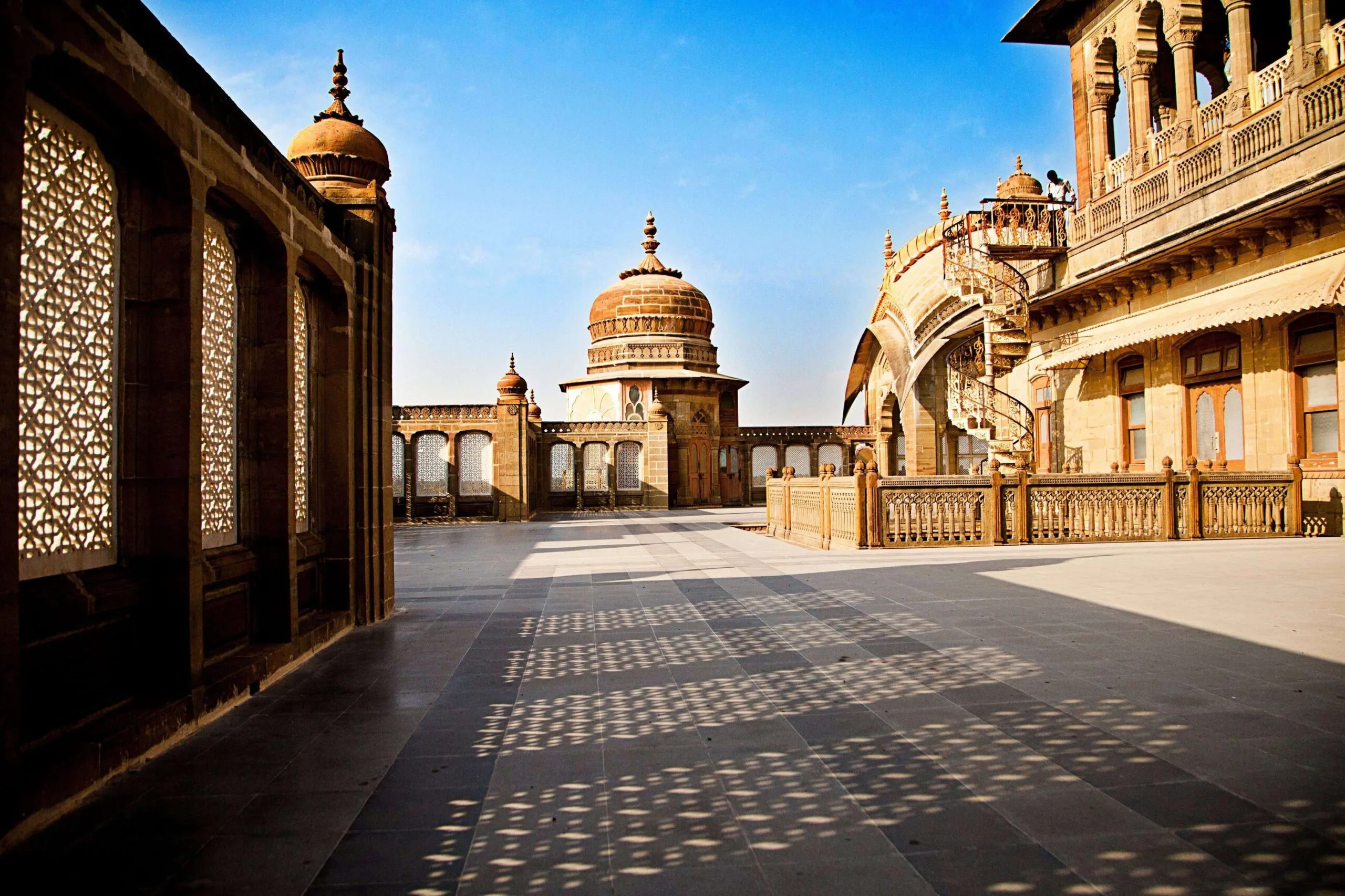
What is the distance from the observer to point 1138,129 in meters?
17.4

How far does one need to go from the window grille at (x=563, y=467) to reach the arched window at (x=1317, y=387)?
2323cm

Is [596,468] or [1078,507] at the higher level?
[596,468]

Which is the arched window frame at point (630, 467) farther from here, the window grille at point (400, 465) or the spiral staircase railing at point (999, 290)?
the spiral staircase railing at point (999, 290)

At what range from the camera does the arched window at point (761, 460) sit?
37.1 metres

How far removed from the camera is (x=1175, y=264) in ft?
50.7

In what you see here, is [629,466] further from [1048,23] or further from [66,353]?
[66,353]

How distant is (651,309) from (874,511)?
29118 mm

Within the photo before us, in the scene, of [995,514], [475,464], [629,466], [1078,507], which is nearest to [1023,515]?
[995,514]

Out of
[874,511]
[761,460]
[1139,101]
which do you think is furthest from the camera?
[761,460]

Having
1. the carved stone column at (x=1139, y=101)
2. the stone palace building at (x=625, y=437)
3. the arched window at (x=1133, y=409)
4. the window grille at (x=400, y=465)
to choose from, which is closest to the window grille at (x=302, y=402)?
the arched window at (x=1133, y=409)

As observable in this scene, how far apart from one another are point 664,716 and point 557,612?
133 inches

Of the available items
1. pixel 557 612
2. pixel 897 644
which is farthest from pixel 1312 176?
pixel 557 612

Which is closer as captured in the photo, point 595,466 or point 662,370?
point 595,466

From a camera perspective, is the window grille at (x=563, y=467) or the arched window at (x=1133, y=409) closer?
the arched window at (x=1133, y=409)
